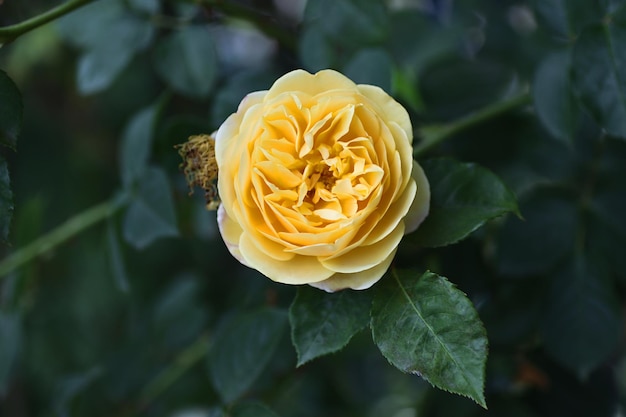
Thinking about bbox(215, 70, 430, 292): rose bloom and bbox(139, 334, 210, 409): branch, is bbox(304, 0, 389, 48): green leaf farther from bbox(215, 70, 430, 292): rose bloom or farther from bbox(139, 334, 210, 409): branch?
bbox(139, 334, 210, 409): branch

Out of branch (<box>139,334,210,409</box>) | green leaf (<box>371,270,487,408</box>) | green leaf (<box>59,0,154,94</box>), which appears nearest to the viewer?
green leaf (<box>371,270,487,408</box>)

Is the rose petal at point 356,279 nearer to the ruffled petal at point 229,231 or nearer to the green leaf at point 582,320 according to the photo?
the ruffled petal at point 229,231

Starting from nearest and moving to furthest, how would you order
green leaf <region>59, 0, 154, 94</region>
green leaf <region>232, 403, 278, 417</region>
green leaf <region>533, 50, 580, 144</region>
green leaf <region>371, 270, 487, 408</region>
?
green leaf <region>371, 270, 487, 408</region> < green leaf <region>232, 403, 278, 417</region> < green leaf <region>533, 50, 580, 144</region> < green leaf <region>59, 0, 154, 94</region>

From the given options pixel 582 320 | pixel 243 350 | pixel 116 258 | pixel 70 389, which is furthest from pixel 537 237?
pixel 70 389

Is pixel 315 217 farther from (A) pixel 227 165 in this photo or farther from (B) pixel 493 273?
(B) pixel 493 273

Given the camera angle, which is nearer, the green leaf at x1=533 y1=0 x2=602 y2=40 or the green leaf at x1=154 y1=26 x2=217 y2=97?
the green leaf at x1=533 y1=0 x2=602 y2=40

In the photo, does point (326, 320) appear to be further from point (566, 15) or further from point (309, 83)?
point (566, 15)

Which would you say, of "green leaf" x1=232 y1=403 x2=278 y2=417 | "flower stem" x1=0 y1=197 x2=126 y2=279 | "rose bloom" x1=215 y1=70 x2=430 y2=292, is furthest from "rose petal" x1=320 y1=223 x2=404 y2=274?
"flower stem" x1=0 y1=197 x2=126 y2=279

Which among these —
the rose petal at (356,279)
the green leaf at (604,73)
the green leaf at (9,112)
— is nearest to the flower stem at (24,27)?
the green leaf at (9,112)
